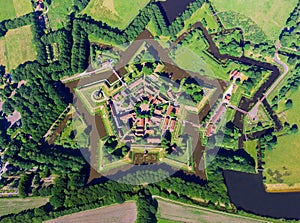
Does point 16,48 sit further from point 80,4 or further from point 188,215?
point 188,215

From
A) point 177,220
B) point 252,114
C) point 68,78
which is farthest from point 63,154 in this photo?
point 252,114

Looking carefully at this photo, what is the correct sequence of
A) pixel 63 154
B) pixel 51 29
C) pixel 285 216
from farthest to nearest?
pixel 51 29 → pixel 63 154 → pixel 285 216

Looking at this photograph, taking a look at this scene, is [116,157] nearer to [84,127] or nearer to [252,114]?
[84,127]

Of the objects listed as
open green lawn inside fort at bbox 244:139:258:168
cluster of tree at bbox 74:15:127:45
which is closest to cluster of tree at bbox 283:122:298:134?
open green lawn inside fort at bbox 244:139:258:168

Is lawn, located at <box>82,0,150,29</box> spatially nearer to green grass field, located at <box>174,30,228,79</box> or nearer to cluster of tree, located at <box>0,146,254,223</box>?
green grass field, located at <box>174,30,228,79</box>

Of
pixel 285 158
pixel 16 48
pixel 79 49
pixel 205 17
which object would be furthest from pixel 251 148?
pixel 16 48

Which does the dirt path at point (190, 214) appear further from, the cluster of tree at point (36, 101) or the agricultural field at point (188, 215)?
the cluster of tree at point (36, 101)
